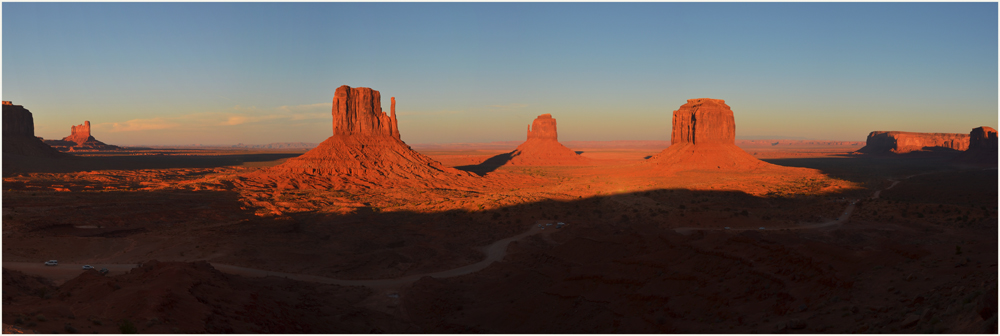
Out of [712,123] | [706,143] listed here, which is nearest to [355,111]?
[706,143]

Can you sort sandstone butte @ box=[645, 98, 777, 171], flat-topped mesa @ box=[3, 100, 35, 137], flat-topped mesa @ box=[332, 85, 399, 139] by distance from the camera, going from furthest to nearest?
flat-topped mesa @ box=[3, 100, 35, 137], sandstone butte @ box=[645, 98, 777, 171], flat-topped mesa @ box=[332, 85, 399, 139]

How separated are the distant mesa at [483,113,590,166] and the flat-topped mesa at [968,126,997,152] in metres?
90.2

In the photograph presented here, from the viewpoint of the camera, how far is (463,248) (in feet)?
124

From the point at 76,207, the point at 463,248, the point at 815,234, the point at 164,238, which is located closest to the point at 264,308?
the point at 463,248

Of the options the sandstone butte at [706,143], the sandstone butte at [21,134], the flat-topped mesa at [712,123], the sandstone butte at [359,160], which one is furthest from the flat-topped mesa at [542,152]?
the sandstone butte at [21,134]

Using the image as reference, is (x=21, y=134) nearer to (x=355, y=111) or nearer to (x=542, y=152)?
(x=355, y=111)

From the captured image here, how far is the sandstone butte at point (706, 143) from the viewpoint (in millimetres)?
102562

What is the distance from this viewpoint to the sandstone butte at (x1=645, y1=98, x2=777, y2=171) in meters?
103

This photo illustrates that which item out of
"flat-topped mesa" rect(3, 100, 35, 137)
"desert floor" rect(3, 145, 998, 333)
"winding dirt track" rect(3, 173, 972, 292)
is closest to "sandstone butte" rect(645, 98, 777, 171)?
"desert floor" rect(3, 145, 998, 333)

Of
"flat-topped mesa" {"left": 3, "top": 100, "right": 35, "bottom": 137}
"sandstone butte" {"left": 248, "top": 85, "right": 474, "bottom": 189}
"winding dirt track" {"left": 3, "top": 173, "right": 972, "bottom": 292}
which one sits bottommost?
"winding dirt track" {"left": 3, "top": 173, "right": 972, "bottom": 292}

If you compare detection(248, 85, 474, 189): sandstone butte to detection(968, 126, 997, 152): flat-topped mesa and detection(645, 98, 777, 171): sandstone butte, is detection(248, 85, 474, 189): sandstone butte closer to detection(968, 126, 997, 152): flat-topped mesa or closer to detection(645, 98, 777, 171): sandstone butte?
detection(645, 98, 777, 171): sandstone butte

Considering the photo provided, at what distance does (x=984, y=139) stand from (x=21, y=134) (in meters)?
216

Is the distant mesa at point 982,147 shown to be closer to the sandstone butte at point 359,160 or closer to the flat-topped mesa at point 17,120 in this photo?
the sandstone butte at point 359,160

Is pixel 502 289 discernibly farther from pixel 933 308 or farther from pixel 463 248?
pixel 933 308
